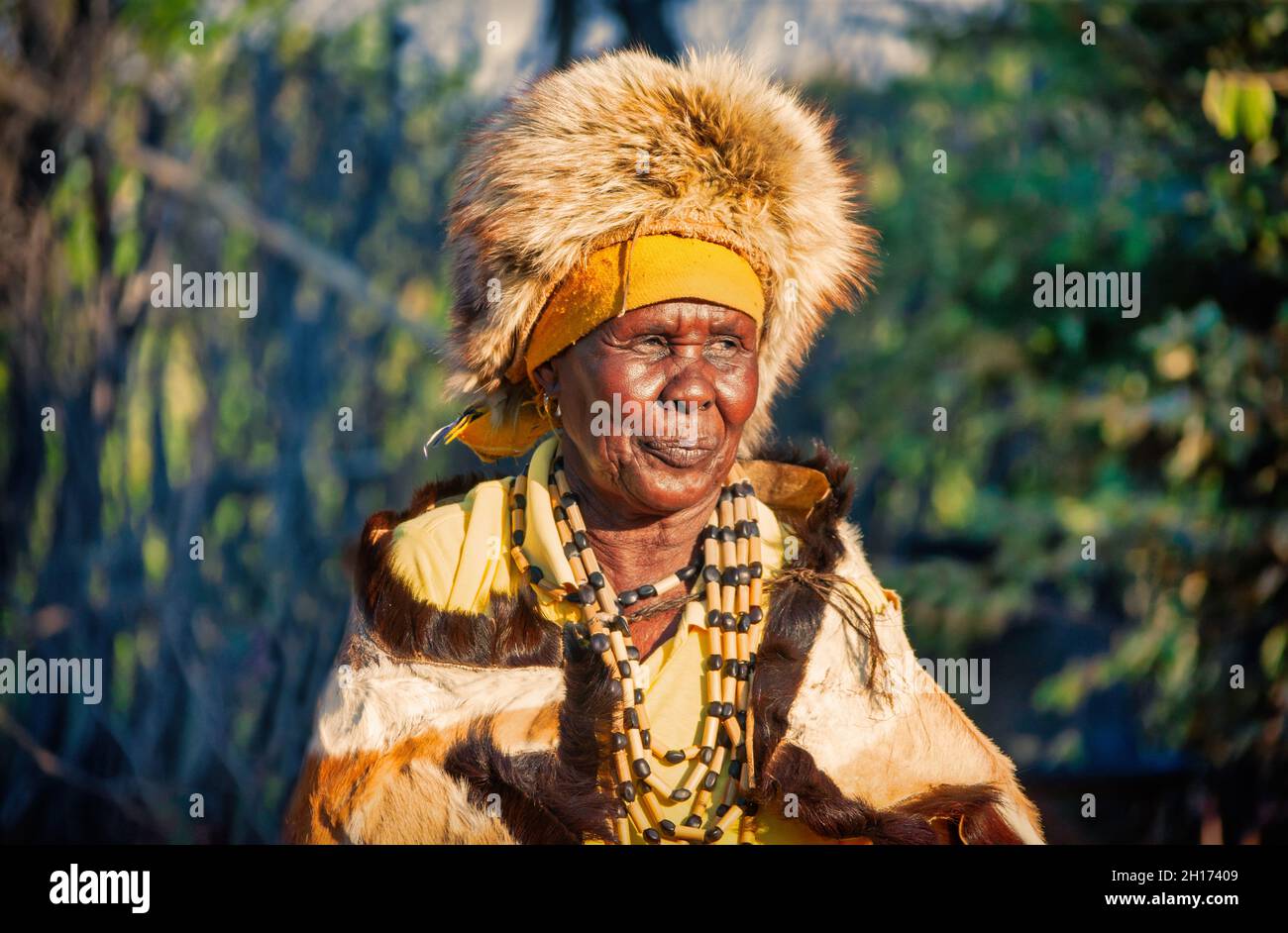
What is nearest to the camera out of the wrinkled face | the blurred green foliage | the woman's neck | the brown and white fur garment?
the brown and white fur garment

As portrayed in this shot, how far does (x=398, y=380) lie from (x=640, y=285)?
3.64 m

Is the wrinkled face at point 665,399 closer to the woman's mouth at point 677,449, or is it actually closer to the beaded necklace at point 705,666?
the woman's mouth at point 677,449

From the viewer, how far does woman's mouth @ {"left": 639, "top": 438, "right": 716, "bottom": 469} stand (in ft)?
7.71

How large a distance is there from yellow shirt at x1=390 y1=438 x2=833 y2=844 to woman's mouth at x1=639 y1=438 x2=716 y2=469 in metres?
0.26

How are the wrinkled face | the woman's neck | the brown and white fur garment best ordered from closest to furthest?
the brown and white fur garment, the wrinkled face, the woman's neck

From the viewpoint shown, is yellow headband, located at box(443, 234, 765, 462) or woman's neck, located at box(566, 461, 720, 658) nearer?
yellow headband, located at box(443, 234, 765, 462)

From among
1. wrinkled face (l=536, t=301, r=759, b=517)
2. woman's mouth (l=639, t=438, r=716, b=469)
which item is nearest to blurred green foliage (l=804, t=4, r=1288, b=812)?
wrinkled face (l=536, t=301, r=759, b=517)

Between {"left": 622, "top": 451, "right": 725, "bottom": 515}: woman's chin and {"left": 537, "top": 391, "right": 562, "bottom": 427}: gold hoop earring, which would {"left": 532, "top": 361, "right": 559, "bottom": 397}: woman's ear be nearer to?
{"left": 537, "top": 391, "right": 562, "bottom": 427}: gold hoop earring

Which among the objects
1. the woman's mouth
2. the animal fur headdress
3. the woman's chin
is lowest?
the woman's chin

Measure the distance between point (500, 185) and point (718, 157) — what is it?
405 mm

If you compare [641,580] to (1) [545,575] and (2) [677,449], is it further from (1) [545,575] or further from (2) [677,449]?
(2) [677,449]

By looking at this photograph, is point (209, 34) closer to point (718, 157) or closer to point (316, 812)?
point (718, 157)

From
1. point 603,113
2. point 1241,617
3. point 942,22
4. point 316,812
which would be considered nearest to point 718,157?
point 603,113

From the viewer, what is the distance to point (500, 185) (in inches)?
97.0
